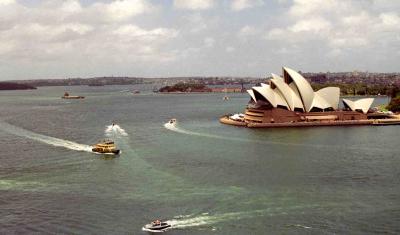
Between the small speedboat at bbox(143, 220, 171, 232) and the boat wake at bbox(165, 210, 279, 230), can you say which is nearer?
the small speedboat at bbox(143, 220, 171, 232)

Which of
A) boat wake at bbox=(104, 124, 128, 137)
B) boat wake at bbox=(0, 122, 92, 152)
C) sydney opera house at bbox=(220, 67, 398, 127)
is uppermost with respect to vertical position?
sydney opera house at bbox=(220, 67, 398, 127)

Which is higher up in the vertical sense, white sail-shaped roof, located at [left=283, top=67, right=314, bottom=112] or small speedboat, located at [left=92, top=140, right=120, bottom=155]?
white sail-shaped roof, located at [left=283, top=67, right=314, bottom=112]

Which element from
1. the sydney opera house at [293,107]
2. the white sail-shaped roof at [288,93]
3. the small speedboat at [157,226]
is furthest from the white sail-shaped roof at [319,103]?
the small speedboat at [157,226]

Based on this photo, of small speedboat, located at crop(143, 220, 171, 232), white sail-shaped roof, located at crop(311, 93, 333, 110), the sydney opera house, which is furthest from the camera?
white sail-shaped roof, located at crop(311, 93, 333, 110)

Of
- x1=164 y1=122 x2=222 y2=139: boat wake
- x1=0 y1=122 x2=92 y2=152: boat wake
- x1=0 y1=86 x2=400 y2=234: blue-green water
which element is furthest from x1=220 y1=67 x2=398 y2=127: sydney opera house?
x1=0 y1=122 x2=92 y2=152: boat wake

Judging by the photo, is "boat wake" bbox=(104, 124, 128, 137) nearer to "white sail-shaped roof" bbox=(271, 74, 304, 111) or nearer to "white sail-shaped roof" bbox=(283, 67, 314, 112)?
"white sail-shaped roof" bbox=(271, 74, 304, 111)
